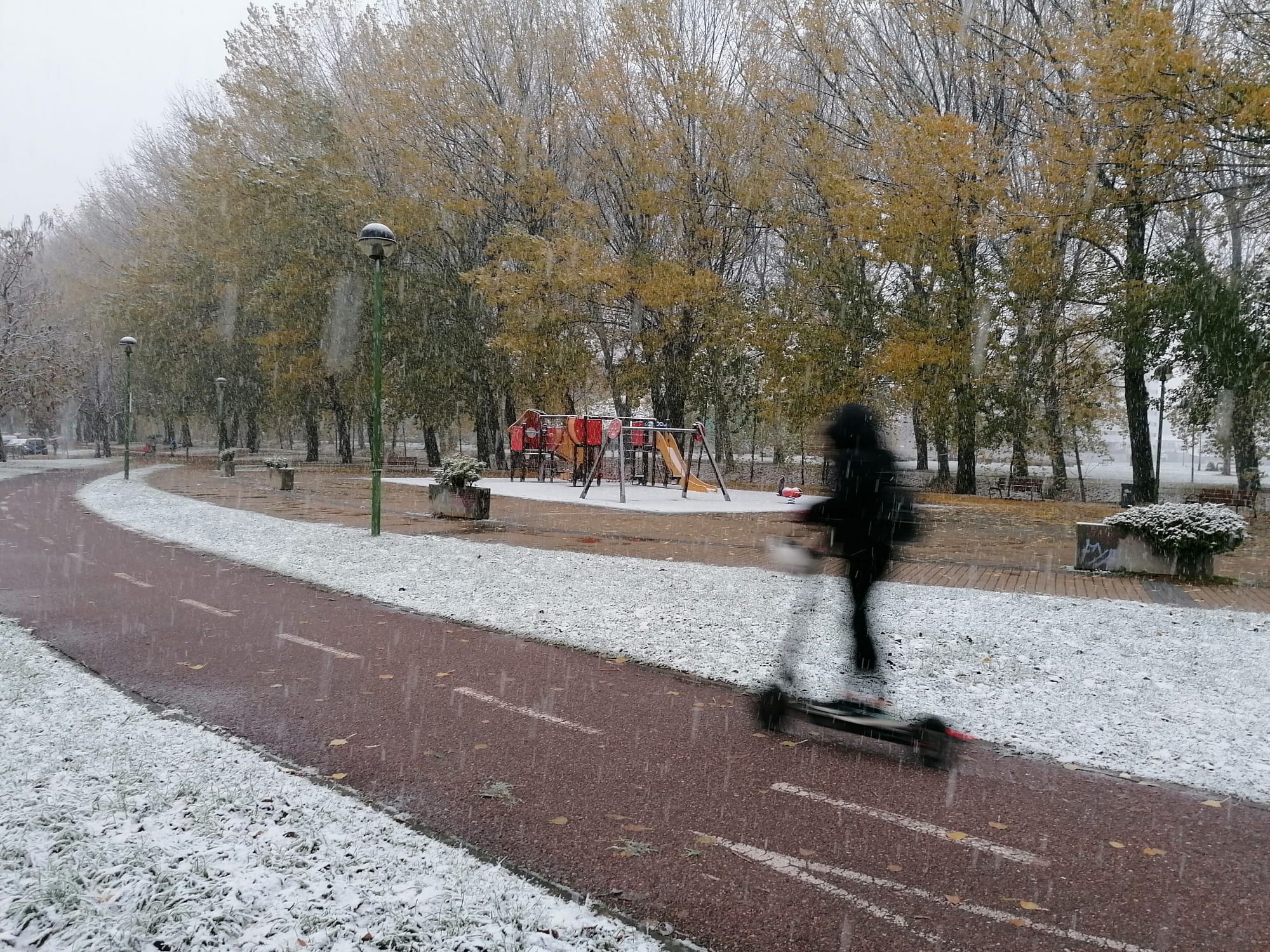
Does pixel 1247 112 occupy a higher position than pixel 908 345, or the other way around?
pixel 1247 112

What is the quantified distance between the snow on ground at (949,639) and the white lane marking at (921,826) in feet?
3.92

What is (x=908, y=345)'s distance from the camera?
20266mm

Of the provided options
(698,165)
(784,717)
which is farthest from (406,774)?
(698,165)

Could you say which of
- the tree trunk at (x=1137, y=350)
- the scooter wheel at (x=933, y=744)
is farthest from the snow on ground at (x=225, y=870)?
the tree trunk at (x=1137, y=350)

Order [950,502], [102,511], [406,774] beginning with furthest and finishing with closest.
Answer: [950,502]
[102,511]
[406,774]

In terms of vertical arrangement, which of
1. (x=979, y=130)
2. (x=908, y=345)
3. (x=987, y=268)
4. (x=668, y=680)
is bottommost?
(x=668, y=680)

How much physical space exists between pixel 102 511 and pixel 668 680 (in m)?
15.9

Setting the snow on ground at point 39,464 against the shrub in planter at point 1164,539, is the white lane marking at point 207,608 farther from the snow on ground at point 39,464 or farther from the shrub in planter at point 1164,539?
the snow on ground at point 39,464

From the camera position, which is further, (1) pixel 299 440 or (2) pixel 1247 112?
(1) pixel 299 440

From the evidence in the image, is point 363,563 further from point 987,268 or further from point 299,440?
point 299,440

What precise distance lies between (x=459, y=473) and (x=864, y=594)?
11.6 meters

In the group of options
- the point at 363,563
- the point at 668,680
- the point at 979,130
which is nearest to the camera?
the point at 668,680

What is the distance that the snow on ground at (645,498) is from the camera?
18.5 metres

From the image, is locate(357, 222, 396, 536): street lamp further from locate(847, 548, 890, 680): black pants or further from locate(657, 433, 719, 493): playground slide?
locate(657, 433, 719, 493): playground slide
